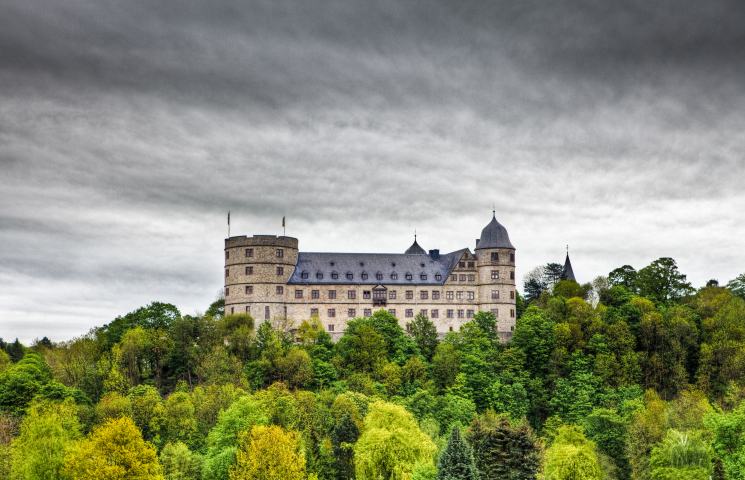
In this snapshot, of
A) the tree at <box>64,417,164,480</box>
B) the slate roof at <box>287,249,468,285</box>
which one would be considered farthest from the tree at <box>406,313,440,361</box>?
the tree at <box>64,417,164,480</box>

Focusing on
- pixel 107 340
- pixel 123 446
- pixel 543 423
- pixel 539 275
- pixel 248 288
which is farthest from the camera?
pixel 539 275

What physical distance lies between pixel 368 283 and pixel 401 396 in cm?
1884

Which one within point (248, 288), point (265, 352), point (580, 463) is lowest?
point (580, 463)

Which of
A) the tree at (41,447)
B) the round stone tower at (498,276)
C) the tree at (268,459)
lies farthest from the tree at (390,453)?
the round stone tower at (498,276)

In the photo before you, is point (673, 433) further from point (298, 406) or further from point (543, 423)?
point (298, 406)

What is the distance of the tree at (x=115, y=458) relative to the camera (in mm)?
44469

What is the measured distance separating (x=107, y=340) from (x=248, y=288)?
16207 millimetres

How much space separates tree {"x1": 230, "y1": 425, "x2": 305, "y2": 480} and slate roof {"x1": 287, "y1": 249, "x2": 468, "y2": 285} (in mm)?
37032

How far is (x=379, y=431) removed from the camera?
47.0 meters

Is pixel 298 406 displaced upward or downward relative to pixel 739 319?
downward

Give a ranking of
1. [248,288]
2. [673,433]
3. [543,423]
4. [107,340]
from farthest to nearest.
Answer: [248,288] < [107,340] < [543,423] < [673,433]

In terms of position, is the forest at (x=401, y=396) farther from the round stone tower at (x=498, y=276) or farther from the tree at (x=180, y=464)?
the round stone tower at (x=498, y=276)

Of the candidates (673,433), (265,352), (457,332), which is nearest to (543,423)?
(457,332)

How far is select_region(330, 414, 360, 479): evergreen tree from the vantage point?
5156 centimetres
